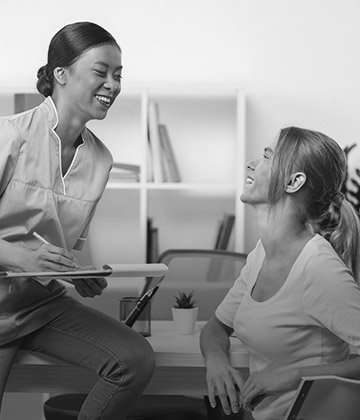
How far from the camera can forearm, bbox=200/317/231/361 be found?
5.82 ft

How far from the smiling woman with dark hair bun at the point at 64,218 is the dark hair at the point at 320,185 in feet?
1.53

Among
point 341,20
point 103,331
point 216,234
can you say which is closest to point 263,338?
point 103,331

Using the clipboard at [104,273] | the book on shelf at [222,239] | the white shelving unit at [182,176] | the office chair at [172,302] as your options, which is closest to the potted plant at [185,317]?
the office chair at [172,302]

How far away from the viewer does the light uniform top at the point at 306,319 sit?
60.4 inches

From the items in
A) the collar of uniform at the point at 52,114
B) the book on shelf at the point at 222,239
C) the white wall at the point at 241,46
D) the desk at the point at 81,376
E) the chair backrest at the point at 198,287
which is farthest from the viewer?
the white wall at the point at 241,46

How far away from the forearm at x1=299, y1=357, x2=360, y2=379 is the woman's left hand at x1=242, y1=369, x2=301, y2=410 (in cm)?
2

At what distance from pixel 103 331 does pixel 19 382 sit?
0.30 metres

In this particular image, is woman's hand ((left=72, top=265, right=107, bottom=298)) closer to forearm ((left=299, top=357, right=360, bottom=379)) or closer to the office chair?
the office chair

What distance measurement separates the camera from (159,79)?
4711 mm

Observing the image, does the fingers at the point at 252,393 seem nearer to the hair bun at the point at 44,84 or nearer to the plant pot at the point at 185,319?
the plant pot at the point at 185,319

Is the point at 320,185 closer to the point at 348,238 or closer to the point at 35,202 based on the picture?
the point at 348,238

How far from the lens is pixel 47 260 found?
1.88m

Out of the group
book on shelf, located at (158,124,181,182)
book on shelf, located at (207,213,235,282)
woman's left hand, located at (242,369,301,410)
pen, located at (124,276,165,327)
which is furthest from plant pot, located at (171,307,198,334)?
book on shelf, located at (158,124,181,182)

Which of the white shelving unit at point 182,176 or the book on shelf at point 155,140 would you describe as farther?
the white shelving unit at point 182,176
